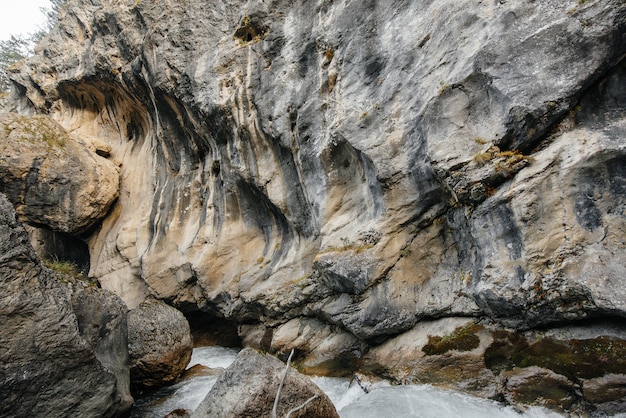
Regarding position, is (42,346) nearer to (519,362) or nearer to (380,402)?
(380,402)

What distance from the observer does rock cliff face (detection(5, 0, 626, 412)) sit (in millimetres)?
7055

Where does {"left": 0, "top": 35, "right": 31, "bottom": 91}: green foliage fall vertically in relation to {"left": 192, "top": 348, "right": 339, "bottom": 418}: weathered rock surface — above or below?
above

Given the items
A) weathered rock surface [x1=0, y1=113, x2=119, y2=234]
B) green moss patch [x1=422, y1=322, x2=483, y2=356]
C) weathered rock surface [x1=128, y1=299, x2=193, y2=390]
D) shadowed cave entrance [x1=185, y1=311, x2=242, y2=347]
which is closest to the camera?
green moss patch [x1=422, y1=322, x2=483, y2=356]

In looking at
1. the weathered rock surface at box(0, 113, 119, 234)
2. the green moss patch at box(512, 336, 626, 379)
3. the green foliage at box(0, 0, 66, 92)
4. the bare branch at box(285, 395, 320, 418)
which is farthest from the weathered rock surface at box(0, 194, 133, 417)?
the green foliage at box(0, 0, 66, 92)

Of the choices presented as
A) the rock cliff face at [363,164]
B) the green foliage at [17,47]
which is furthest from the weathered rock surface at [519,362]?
the green foliage at [17,47]

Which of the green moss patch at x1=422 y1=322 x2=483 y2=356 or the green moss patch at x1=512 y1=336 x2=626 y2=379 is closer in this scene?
the green moss patch at x1=512 y1=336 x2=626 y2=379

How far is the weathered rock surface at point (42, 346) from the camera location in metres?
6.09

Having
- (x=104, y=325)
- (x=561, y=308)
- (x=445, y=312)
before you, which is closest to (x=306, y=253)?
(x=445, y=312)

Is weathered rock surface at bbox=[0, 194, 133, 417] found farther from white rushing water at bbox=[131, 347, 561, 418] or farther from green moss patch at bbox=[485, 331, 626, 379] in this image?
green moss patch at bbox=[485, 331, 626, 379]

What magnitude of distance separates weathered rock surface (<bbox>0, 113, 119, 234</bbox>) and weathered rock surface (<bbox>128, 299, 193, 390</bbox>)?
8.20 m

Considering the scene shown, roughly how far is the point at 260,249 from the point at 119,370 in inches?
264

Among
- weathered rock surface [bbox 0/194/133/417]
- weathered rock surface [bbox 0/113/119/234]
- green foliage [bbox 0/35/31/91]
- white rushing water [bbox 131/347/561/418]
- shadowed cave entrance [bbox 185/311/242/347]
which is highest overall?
green foliage [bbox 0/35/31/91]

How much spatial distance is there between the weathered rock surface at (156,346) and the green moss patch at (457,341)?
6.72 metres

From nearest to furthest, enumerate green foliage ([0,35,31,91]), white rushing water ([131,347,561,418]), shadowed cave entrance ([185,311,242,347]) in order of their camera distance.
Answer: white rushing water ([131,347,561,418]), shadowed cave entrance ([185,311,242,347]), green foliage ([0,35,31,91])
